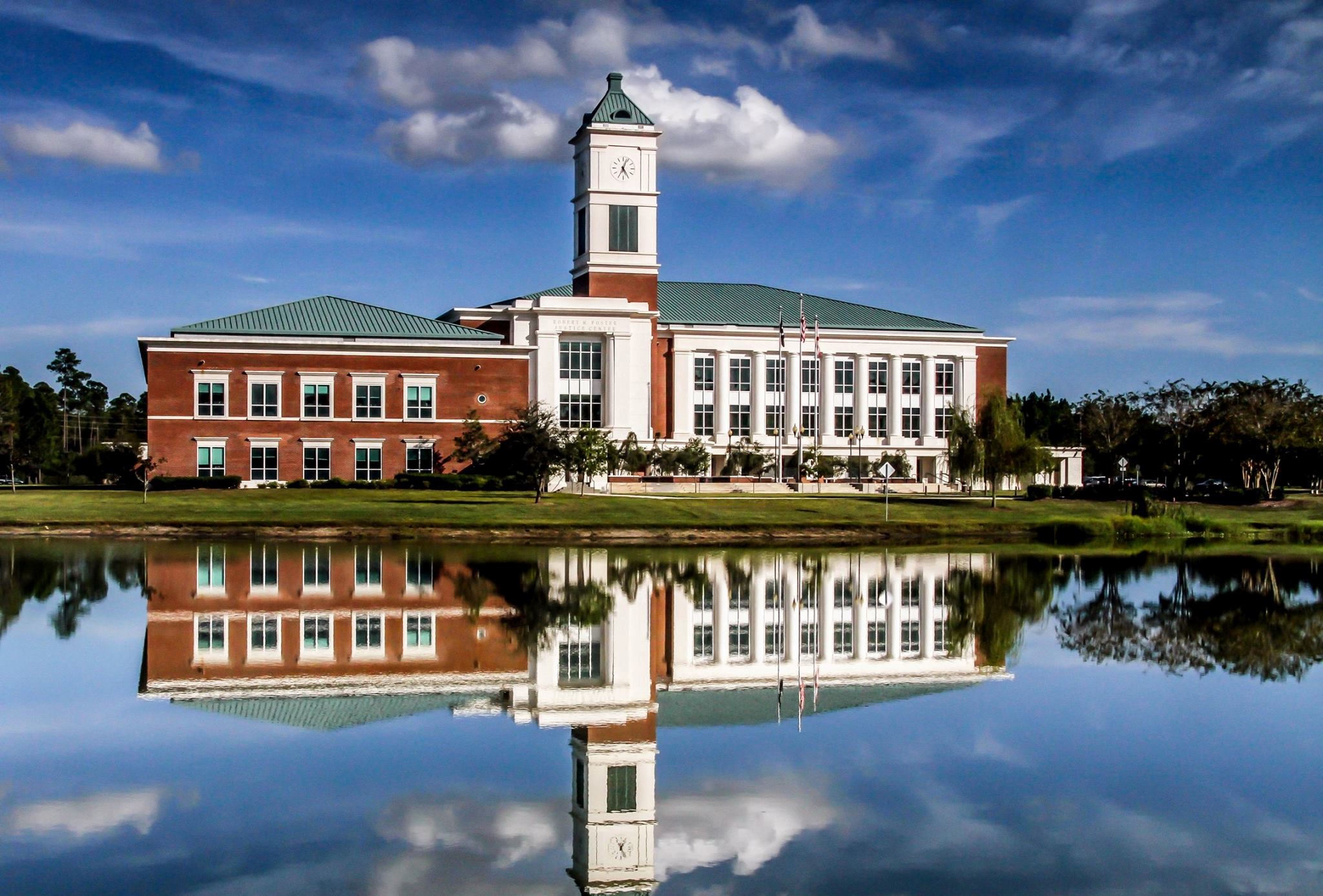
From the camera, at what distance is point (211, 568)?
36.0 metres

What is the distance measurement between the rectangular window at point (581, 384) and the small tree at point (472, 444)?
7725 mm

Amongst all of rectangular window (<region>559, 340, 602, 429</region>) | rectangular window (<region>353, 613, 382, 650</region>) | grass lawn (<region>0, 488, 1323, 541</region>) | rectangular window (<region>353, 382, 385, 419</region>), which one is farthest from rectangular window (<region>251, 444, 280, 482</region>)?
rectangular window (<region>353, 613, 382, 650</region>)

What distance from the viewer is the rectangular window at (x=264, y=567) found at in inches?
1272

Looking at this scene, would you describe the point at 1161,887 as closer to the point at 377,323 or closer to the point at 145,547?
the point at 145,547

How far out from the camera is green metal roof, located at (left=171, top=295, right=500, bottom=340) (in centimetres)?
7331

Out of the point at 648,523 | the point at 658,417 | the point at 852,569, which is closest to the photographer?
the point at 852,569

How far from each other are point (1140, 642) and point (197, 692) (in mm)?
15836

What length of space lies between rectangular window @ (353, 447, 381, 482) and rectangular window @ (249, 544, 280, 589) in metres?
27.7

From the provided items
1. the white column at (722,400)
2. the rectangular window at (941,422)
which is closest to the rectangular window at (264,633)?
the white column at (722,400)

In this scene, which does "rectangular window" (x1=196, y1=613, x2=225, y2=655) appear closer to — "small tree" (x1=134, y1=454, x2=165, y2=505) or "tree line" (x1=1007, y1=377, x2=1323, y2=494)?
"small tree" (x1=134, y1=454, x2=165, y2=505)

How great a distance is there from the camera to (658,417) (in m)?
88.2

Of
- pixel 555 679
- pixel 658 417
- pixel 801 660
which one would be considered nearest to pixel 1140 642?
pixel 801 660

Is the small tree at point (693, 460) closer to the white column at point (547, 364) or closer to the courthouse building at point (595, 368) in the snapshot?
the courthouse building at point (595, 368)

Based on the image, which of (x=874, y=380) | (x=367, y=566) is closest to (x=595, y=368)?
(x=874, y=380)
